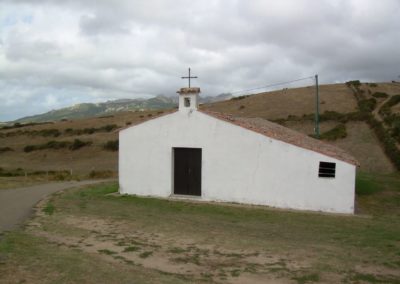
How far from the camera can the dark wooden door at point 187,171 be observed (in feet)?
65.7

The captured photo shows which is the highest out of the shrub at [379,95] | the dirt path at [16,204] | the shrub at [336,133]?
the shrub at [379,95]

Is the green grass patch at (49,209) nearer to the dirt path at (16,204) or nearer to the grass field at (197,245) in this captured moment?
the grass field at (197,245)

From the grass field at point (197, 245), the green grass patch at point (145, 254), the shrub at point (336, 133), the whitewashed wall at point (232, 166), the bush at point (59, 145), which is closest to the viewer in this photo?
the grass field at point (197, 245)

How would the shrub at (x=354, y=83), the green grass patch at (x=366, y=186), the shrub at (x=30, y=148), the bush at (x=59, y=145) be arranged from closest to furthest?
the green grass patch at (x=366, y=186)
the bush at (x=59, y=145)
the shrub at (x=30, y=148)
the shrub at (x=354, y=83)

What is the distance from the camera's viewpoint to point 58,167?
160ft

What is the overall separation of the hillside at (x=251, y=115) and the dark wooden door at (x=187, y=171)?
1665 cm

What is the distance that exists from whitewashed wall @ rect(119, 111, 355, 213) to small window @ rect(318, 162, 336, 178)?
0.68 ft

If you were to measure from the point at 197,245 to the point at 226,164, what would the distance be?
8758 mm

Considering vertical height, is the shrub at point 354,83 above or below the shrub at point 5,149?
above

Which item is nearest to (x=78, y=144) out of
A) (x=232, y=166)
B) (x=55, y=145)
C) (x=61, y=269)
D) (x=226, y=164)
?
(x=55, y=145)

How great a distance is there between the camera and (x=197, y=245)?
10.7 metres

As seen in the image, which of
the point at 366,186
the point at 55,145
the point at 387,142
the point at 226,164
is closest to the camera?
the point at 226,164

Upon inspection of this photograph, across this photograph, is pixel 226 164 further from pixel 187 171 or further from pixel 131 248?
pixel 131 248

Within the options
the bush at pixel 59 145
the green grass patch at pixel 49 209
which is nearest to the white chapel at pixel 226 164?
the green grass patch at pixel 49 209
